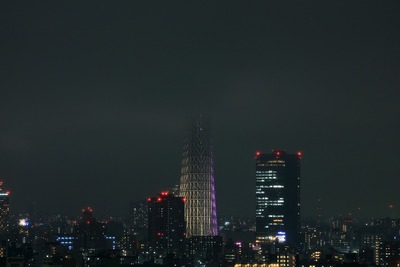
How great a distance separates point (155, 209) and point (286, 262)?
19036 mm

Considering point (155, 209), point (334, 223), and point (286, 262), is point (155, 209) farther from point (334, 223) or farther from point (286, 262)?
point (334, 223)

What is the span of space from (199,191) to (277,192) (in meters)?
14.1

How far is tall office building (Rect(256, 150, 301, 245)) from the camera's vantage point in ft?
266

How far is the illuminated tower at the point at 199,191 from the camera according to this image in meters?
69.4

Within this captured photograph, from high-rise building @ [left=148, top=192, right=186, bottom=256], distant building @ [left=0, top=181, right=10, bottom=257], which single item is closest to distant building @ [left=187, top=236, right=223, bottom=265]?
high-rise building @ [left=148, top=192, right=186, bottom=256]

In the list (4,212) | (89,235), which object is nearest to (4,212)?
(4,212)

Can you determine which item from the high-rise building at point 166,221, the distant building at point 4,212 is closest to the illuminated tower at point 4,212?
the distant building at point 4,212

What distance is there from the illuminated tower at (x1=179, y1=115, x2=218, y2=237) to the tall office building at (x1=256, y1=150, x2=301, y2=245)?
1103 cm

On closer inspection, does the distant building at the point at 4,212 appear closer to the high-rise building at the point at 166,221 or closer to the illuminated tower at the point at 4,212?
the illuminated tower at the point at 4,212

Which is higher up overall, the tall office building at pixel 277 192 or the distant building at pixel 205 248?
the tall office building at pixel 277 192

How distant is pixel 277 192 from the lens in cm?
8275

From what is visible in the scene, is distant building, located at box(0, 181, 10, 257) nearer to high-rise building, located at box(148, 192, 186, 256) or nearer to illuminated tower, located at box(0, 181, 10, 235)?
illuminated tower, located at box(0, 181, 10, 235)

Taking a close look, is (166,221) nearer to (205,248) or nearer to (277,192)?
(205,248)

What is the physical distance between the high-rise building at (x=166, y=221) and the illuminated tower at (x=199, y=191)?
3.73 feet
